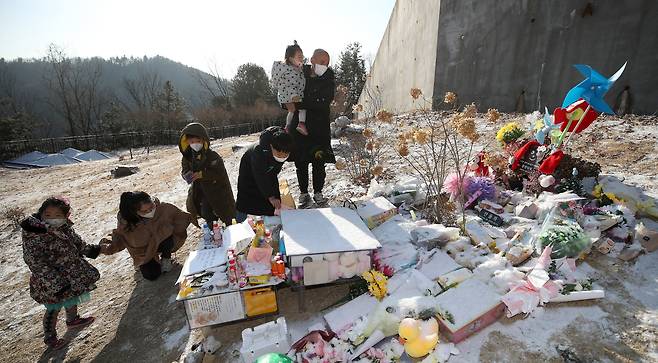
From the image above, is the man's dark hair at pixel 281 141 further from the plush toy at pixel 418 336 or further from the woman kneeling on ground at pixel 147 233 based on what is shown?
the plush toy at pixel 418 336

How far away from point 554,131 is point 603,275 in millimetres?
1421

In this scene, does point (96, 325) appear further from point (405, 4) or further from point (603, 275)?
point (405, 4)

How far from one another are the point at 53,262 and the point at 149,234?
67 cm

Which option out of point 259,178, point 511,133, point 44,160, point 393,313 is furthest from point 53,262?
point 44,160

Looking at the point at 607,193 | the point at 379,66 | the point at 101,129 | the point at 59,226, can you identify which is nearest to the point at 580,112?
the point at 607,193

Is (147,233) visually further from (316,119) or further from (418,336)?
(418,336)

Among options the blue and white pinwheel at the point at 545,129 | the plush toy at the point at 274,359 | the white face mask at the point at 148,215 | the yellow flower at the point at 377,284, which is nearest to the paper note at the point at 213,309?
the plush toy at the point at 274,359

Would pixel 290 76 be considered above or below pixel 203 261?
above

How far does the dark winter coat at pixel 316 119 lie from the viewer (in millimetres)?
3143

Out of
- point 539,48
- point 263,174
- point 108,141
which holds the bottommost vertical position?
point 108,141

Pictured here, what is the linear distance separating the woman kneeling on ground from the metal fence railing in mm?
16123

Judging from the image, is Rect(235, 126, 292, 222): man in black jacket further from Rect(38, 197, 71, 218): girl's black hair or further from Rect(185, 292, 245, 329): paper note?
Rect(38, 197, 71, 218): girl's black hair

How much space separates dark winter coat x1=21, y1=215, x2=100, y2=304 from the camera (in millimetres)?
2303

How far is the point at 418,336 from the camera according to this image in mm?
1618
